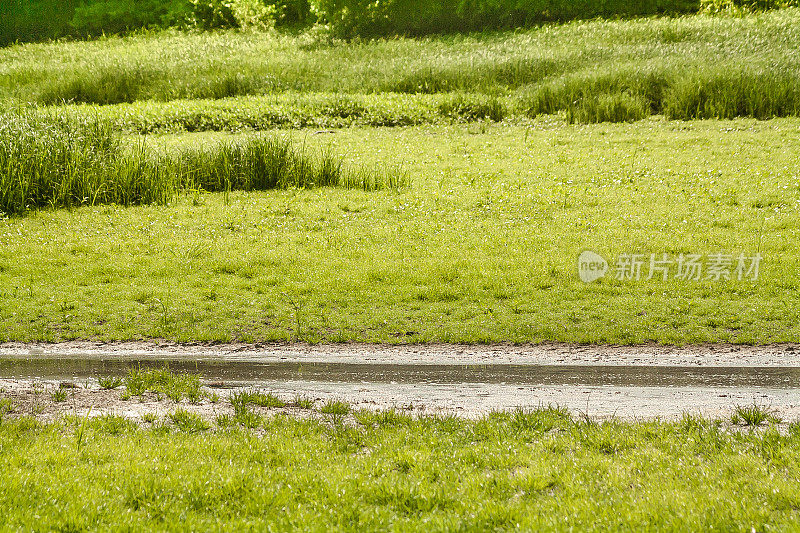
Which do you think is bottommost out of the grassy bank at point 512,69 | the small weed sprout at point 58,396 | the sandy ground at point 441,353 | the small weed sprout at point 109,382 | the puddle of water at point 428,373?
the sandy ground at point 441,353

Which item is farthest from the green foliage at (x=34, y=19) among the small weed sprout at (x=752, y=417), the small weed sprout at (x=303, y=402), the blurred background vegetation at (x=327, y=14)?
the small weed sprout at (x=752, y=417)

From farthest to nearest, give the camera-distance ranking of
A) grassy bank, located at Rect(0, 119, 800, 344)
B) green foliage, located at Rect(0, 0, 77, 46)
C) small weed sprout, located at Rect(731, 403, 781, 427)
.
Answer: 1. green foliage, located at Rect(0, 0, 77, 46)
2. grassy bank, located at Rect(0, 119, 800, 344)
3. small weed sprout, located at Rect(731, 403, 781, 427)

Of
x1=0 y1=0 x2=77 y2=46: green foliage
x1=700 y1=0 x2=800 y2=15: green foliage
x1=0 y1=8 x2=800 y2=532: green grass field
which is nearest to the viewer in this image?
x1=0 y1=8 x2=800 y2=532: green grass field

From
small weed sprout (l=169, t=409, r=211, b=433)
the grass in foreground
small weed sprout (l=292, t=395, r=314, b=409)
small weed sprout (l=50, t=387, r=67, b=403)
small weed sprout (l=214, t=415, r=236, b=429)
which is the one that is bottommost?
small weed sprout (l=292, t=395, r=314, b=409)

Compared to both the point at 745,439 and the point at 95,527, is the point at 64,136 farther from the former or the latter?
the point at 745,439

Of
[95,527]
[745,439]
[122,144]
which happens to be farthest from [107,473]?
[122,144]

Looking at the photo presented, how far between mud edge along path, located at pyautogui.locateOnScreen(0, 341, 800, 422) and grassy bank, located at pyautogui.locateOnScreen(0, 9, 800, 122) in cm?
1950

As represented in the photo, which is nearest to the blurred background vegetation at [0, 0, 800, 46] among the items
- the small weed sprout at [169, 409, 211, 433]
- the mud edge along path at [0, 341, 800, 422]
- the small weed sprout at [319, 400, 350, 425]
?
the mud edge along path at [0, 341, 800, 422]

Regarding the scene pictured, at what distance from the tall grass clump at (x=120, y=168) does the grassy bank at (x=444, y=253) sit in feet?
2.61

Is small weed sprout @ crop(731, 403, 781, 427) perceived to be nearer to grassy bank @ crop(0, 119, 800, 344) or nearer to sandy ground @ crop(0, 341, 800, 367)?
sandy ground @ crop(0, 341, 800, 367)

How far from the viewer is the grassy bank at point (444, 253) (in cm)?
1270

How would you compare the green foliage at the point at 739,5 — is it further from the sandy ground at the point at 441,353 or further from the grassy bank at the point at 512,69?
the sandy ground at the point at 441,353

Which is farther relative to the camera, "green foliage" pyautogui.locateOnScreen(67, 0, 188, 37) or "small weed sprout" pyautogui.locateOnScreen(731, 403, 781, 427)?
"green foliage" pyautogui.locateOnScreen(67, 0, 188, 37)

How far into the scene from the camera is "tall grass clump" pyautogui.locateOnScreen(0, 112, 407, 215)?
63.8ft
